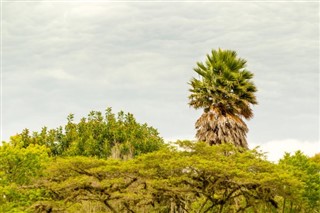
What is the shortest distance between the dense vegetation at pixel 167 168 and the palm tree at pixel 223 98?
0.08 meters

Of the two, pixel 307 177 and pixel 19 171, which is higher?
pixel 19 171

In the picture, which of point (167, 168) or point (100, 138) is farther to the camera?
point (100, 138)

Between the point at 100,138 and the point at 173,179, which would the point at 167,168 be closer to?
the point at 173,179

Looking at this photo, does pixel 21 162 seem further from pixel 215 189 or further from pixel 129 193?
pixel 215 189

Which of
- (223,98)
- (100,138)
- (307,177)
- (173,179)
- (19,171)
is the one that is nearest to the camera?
(173,179)

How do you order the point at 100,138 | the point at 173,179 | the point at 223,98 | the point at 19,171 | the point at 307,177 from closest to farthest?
the point at 173,179
the point at 307,177
the point at 19,171
the point at 223,98
the point at 100,138

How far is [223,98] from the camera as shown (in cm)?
4309

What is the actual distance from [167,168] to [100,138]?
2342 cm

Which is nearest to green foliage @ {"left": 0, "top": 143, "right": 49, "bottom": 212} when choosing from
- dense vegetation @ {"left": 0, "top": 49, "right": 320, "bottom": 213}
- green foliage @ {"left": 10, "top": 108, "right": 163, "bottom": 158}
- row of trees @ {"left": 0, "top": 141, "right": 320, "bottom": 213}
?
dense vegetation @ {"left": 0, "top": 49, "right": 320, "bottom": 213}

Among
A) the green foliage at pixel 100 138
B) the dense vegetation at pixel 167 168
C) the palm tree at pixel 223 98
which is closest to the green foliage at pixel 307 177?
the dense vegetation at pixel 167 168

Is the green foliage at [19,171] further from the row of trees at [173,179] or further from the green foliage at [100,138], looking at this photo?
the green foliage at [100,138]

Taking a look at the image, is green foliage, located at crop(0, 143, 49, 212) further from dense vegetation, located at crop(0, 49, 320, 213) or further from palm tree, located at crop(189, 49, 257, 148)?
palm tree, located at crop(189, 49, 257, 148)

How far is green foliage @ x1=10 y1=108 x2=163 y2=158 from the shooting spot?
49.3 metres

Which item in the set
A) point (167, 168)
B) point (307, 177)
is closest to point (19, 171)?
point (167, 168)
